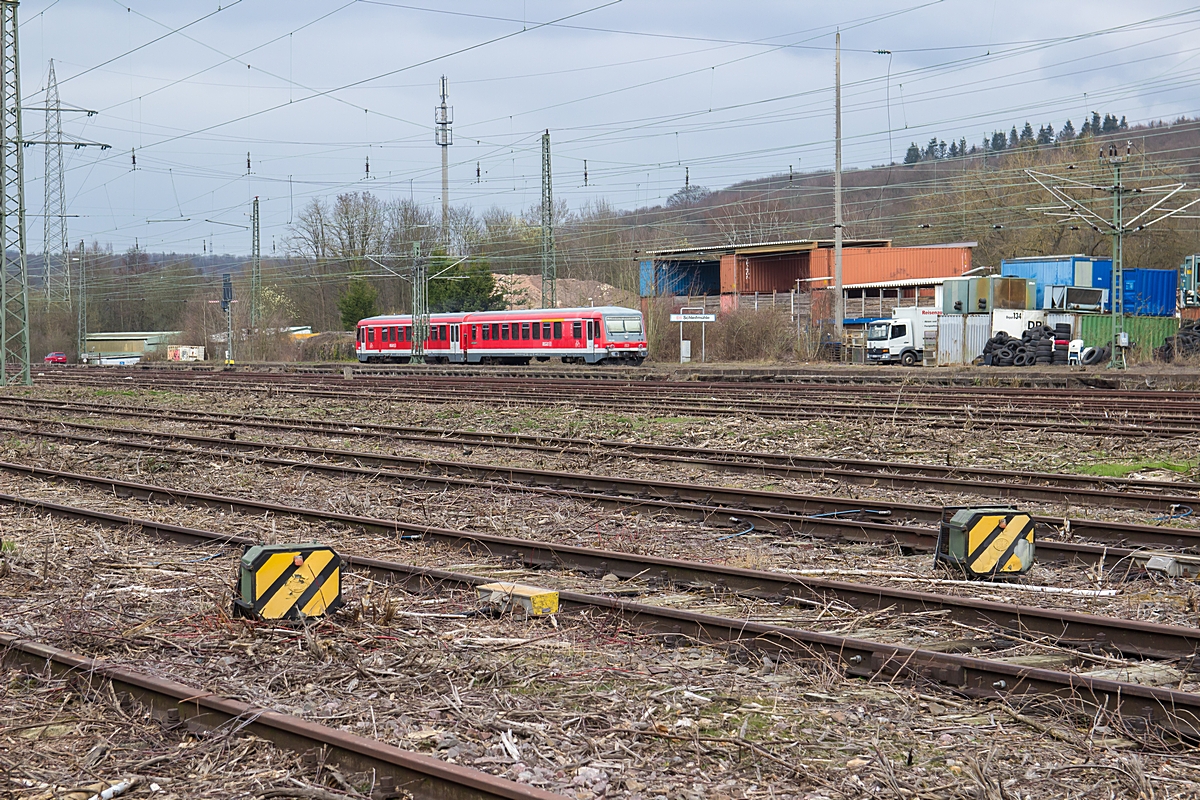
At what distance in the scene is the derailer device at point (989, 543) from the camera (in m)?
8.25

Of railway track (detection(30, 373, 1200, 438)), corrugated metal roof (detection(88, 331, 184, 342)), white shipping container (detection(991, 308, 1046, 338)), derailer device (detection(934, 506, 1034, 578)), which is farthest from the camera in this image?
corrugated metal roof (detection(88, 331, 184, 342))

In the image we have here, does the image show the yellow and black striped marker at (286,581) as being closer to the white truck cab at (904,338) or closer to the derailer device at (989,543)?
the derailer device at (989,543)

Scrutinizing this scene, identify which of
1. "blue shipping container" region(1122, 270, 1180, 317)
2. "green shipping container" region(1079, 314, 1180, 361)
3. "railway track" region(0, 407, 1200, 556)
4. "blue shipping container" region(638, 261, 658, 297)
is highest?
"blue shipping container" region(638, 261, 658, 297)

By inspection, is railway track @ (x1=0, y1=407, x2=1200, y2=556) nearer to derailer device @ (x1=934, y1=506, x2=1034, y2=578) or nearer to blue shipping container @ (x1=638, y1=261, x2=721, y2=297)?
derailer device @ (x1=934, y1=506, x2=1034, y2=578)

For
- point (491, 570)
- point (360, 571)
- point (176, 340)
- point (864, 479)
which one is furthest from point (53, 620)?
point (176, 340)

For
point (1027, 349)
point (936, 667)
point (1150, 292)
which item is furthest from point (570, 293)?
point (936, 667)

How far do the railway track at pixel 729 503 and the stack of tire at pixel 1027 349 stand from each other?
32299 millimetres

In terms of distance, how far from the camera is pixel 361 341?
2517 inches

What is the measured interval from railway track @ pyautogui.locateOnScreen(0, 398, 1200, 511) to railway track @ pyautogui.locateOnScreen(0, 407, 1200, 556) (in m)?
0.68

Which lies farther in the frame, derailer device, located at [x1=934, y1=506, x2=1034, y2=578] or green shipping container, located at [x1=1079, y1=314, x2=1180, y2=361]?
green shipping container, located at [x1=1079, y1=314, x2=1180, y2=361]

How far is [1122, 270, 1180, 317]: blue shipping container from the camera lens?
51.0m

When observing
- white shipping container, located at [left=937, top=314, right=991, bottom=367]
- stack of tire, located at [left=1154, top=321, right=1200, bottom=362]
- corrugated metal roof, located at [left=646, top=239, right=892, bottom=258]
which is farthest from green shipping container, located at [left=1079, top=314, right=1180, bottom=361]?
corrugated metal roof, located at [left=646, top=239, right=892, bottom=258]

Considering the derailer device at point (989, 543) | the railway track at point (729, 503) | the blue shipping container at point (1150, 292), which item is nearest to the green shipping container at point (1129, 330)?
the blue shipping container at point (1150, 292)

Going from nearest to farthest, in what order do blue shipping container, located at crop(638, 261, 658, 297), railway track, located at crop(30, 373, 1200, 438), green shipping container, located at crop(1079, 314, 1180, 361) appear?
railway track, located at crop(30, 373, 1200, 438)
green shipping container, located at crop(1079, 314, 1180, 361)
blue shipping container, located at crop(638, 261, 658, 297)
